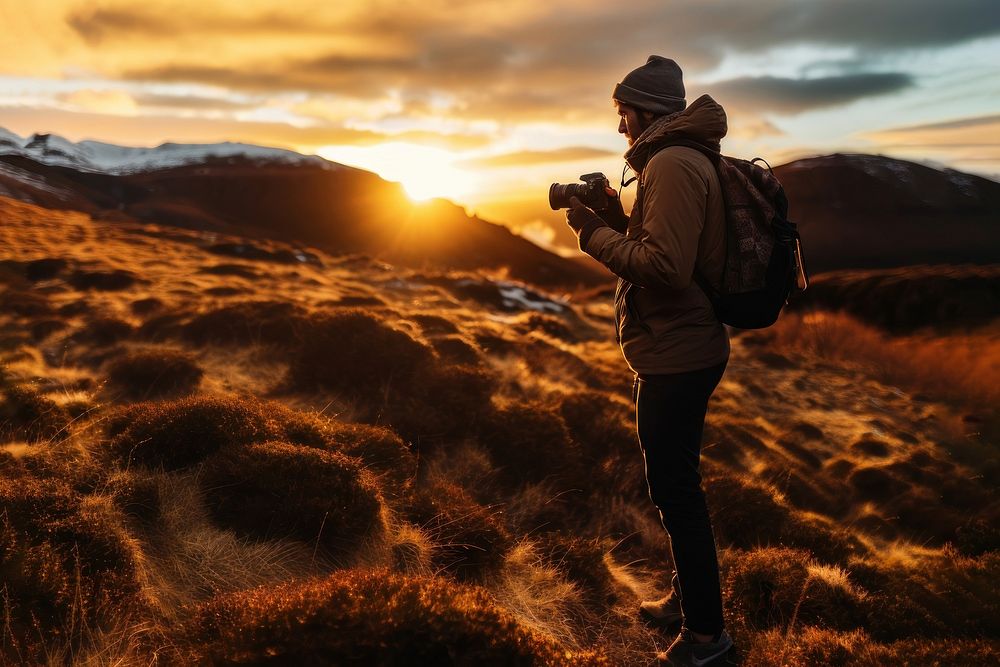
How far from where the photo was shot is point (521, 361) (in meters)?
10.0

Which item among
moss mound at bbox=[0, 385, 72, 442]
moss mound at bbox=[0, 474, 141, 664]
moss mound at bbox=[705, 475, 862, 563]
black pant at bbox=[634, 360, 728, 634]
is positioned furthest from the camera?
moss mound at bbox=[705, 475, 862, 563]

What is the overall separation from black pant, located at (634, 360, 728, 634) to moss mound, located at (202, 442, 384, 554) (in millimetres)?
2043

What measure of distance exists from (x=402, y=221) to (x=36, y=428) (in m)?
79.4

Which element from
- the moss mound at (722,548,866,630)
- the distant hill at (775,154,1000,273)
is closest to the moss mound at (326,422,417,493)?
the moss mound at (722,548,866,630)

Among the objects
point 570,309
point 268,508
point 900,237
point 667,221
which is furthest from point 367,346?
point 900,237

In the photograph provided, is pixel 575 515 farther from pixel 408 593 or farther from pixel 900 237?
pixel 900 237

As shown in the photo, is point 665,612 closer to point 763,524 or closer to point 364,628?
point 364,628

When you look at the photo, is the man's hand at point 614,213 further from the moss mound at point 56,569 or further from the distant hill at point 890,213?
the distant hill at point 890,213

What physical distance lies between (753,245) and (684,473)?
48.5 inches

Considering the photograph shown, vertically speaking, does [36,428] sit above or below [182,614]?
above

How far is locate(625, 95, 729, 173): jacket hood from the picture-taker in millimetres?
2676

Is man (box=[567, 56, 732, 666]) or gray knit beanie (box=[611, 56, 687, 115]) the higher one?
gray knit beanie (box=[611, 56, 687, 115])

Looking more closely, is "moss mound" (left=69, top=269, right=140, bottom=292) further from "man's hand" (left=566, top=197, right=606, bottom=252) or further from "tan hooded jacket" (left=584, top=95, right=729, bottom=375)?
"tan hooded jacket" (left=584, top=95, right=729, bottom=375)

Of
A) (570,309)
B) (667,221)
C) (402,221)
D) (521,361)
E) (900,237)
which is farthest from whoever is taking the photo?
(402,221)
